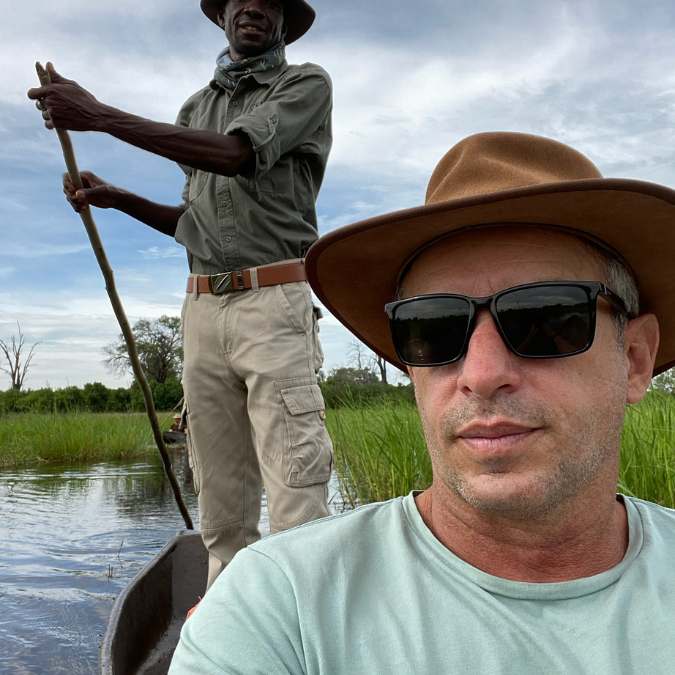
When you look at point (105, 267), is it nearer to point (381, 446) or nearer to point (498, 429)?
point (381, 446)

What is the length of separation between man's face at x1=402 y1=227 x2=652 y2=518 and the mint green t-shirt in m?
0.12

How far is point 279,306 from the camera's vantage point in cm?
284

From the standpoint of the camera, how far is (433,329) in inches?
46.7

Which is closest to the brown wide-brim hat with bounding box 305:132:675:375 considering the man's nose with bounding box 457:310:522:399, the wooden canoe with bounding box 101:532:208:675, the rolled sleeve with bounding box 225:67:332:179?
the man's nose with bounding box 457:310:522:399

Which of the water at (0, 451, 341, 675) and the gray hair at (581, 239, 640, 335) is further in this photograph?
the water at (0, 451, 341, 675)

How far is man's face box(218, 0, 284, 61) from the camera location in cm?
308

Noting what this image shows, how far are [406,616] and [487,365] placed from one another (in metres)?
0.36

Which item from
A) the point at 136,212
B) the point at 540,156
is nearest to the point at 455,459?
the point at 540,156

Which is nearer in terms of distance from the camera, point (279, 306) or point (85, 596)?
point (279, 306)

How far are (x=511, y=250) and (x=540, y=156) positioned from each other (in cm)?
19

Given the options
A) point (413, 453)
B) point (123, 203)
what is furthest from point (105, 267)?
point (413, 453)

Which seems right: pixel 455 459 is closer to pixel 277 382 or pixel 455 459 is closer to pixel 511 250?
pixel 511 250

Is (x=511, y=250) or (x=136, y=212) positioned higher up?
(x=136, y=212)

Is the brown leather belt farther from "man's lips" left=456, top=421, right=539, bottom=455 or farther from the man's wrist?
"man's lips" left=456, top=421, right=539, bottom=455
